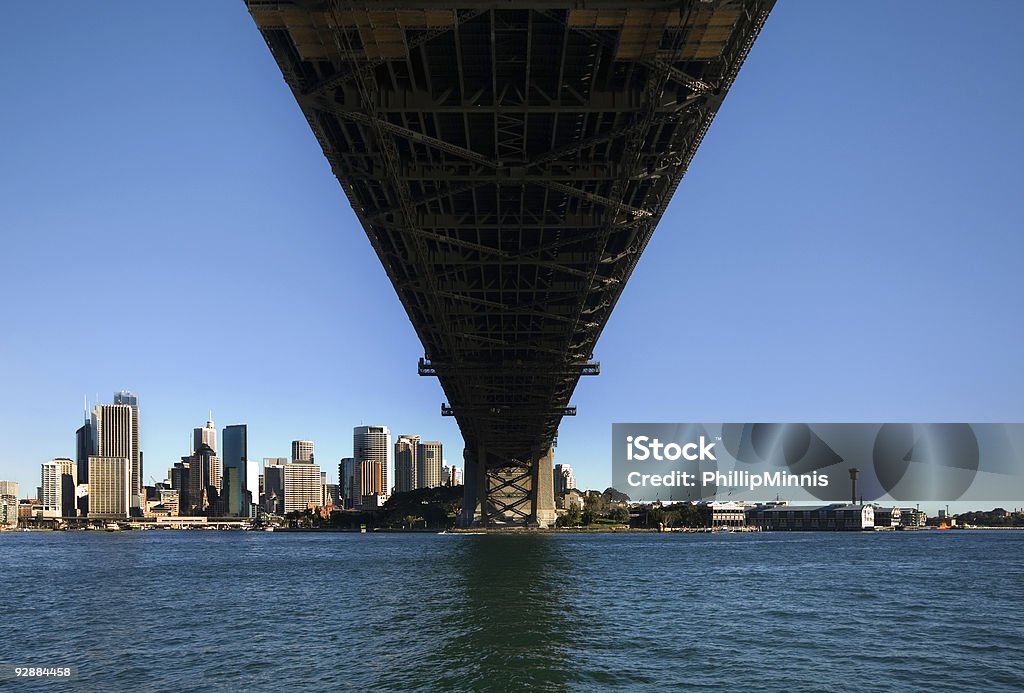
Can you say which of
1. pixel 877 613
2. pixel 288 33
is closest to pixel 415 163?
pixel 288 33

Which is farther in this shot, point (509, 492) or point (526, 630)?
point (509, 492)

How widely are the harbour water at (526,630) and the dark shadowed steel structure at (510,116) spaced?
14542 mm

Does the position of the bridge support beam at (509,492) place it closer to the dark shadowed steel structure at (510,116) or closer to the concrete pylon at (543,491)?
the concrete pylon at (543,491)

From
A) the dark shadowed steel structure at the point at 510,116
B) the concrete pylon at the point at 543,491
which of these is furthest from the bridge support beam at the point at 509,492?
the dark shadowed steel structure at the point at 510,116

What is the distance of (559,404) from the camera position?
102m

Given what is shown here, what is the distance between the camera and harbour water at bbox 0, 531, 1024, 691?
2455 cm

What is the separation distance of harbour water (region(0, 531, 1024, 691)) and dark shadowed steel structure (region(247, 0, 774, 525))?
14.5 m

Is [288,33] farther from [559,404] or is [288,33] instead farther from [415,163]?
[559,404]

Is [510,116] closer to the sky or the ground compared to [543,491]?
closer to the sky

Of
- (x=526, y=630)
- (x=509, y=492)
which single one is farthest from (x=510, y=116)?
(x=509, y=492)

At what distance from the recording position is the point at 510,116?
29641 millimetres

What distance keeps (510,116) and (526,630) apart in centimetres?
1676

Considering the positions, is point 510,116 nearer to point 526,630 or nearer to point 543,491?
point 526,630

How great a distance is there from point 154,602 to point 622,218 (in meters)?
28.2
